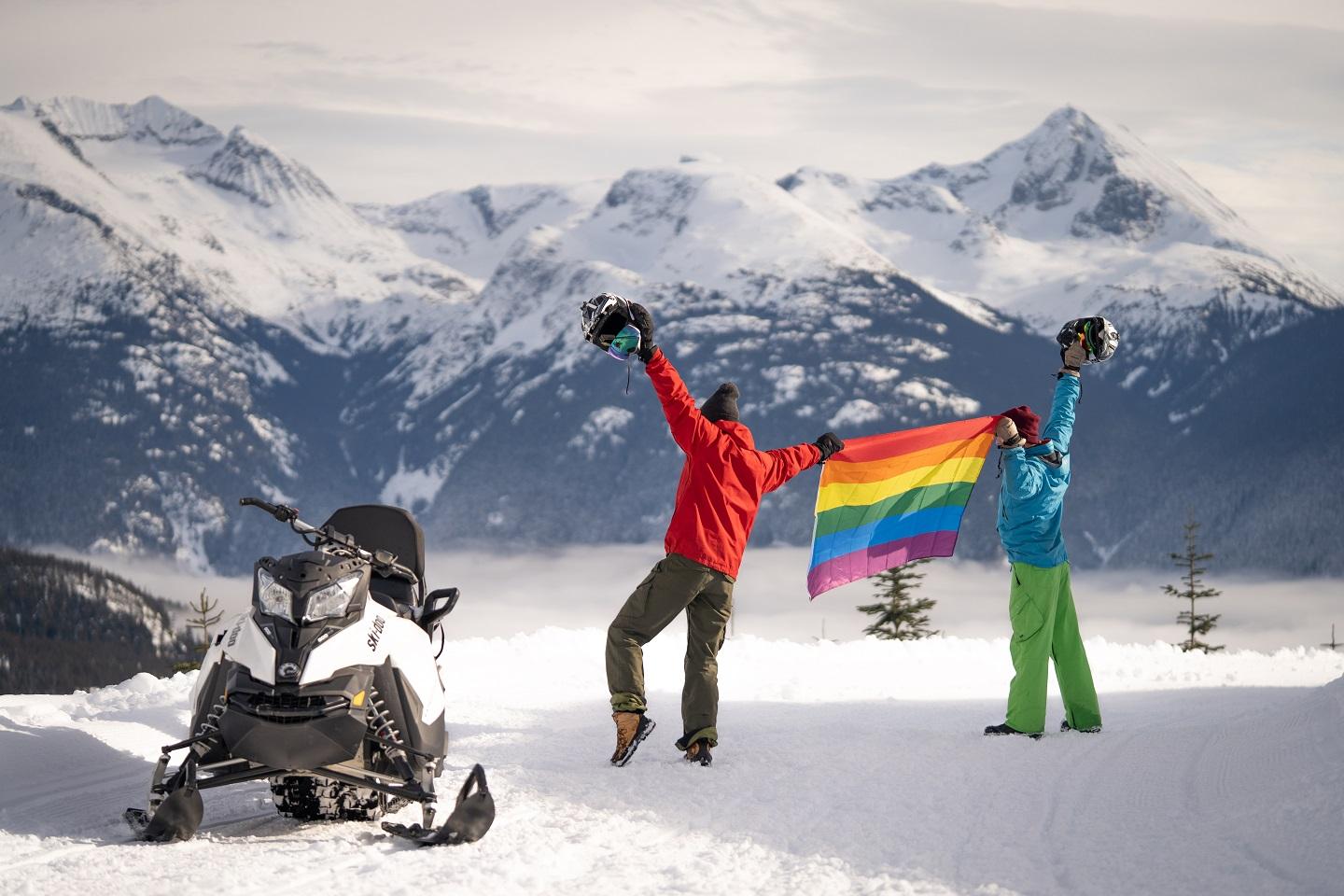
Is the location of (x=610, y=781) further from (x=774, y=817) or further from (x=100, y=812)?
(x=100, y=812)

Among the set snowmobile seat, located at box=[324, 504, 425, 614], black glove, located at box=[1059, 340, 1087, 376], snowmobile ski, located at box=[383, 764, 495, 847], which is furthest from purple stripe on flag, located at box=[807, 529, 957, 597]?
snowmobile ski, located at box=[383, 764, 495, 847]

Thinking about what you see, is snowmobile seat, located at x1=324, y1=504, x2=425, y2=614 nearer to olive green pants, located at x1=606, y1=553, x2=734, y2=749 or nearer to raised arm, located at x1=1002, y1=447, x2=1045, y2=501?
olive green pants, located at x1=606, y1=553, x2=734, y2=749

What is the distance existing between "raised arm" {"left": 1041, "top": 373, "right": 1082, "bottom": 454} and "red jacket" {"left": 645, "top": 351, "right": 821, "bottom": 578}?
7.88 ft

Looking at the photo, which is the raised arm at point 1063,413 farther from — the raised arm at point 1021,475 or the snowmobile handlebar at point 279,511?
the snowmobile handlebar at point 279,511

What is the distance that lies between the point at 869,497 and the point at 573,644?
6110mm

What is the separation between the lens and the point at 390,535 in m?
8.42

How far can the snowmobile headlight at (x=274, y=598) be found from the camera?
6.80m

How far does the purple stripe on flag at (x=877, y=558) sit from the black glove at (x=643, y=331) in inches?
107

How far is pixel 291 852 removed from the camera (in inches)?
268

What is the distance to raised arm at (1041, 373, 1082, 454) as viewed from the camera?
10.6 m

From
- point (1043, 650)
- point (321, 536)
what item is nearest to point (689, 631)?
point (1043, 650)

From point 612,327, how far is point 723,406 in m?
1.07

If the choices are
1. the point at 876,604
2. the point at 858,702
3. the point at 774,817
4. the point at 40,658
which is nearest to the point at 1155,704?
the point at 858,702

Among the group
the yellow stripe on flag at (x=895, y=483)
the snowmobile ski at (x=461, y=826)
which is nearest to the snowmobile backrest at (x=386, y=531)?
the snowmobile ski at (x=461, y=826)
